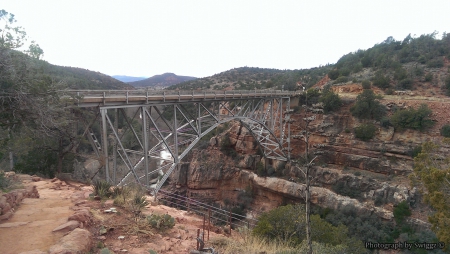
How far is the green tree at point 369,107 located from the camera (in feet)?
66.7

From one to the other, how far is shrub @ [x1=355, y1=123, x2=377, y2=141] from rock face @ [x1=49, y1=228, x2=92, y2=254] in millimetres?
20249

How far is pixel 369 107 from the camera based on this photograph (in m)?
20.4

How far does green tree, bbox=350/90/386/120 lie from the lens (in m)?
20.3

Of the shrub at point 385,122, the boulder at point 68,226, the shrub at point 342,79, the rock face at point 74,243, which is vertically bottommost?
the boulder at point 68,226

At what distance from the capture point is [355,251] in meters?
8.14

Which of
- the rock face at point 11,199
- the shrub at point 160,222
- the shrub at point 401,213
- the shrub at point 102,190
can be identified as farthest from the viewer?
the shrub at point 401,213

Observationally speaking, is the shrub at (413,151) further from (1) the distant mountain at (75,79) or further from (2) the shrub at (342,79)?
(1) the distant mountain at (75,79)

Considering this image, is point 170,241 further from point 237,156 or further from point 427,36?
point 427,36

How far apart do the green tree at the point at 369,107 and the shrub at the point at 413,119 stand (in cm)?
138

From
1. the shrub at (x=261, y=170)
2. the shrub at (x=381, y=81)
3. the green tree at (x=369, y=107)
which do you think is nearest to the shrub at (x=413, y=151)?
the green tree at (x=369, y=107)

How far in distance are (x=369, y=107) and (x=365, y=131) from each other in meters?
2.29

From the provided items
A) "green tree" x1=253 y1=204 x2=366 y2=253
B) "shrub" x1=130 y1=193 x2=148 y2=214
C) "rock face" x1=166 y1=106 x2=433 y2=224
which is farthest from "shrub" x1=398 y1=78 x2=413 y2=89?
"shrub" x1=130 y1=193 x2=148 y2=214

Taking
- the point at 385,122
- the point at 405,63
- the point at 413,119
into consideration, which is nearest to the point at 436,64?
the point at 405,63

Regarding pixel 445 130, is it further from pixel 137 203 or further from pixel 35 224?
pixel 35 224
